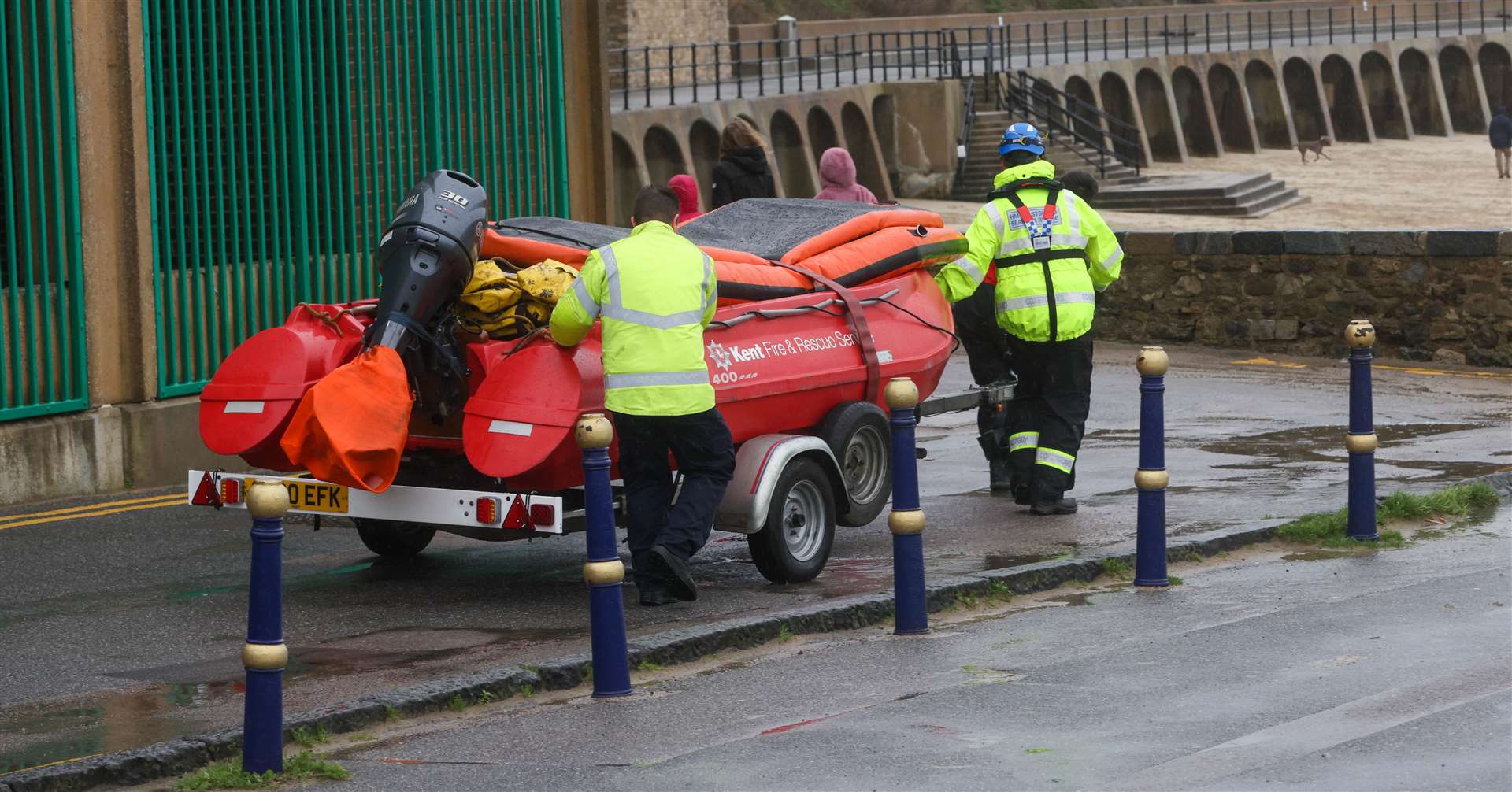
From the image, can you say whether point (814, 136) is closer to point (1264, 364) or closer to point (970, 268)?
point (1264, 364)

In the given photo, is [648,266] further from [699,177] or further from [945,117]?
[945,117]

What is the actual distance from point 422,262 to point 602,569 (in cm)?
228

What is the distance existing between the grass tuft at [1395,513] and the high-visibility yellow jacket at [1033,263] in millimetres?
1540

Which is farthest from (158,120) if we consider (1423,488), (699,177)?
(699,177)

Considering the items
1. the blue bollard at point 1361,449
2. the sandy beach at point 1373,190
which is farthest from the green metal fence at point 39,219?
the sandy beach at point 1373,190

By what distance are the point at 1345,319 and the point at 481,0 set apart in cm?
825

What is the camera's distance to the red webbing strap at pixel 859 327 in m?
10.1

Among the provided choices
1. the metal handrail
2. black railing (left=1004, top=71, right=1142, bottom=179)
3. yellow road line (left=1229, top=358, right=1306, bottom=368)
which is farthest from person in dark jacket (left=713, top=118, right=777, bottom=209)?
the metal handrail

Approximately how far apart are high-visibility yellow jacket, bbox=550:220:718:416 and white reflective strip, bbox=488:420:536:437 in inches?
13.2

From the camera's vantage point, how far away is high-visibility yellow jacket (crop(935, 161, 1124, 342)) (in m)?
10.9

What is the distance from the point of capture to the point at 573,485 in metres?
8.77

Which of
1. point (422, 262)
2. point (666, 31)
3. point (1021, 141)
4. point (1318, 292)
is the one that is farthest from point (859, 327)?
point (666, 31)

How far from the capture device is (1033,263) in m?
11.0

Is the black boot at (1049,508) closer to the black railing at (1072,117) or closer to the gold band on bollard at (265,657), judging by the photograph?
the gold band on bollard at (265,657)
